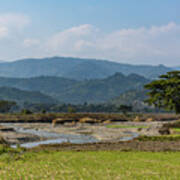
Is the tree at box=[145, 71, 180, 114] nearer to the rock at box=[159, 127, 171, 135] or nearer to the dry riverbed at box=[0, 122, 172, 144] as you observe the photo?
the rock at box=[159, 127, 171, 135]

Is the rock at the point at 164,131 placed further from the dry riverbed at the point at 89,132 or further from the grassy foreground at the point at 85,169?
the grassy foreground at the point at 85,169

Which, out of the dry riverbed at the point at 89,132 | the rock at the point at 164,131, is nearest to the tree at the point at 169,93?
the rock at the point at 164,131

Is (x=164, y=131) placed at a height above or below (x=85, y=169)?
below

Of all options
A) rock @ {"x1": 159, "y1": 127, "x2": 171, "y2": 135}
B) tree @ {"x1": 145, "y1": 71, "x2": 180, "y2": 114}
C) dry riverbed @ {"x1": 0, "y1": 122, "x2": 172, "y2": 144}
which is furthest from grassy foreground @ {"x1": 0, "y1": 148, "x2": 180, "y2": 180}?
tree @ {"x1": 145, "y1": 71, "x2": 180, "y2": 114}

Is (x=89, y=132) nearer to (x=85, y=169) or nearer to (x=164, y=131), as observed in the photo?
(x=164, y=131)

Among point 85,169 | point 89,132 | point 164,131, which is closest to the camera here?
point 85,169

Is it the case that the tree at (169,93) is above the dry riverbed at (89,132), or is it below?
above

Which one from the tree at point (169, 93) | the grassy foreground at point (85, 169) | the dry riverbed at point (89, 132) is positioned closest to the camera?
the grassy foreground at point (85, 169)

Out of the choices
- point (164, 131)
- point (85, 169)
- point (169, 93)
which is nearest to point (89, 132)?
point (164, 131)

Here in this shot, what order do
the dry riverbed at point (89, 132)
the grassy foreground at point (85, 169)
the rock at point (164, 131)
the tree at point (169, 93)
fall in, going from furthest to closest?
the tree at point (169, 93) < the rock at point (164, 131) < the dry riverbed at point (89, 132) < the grassy foreground at point (85, 169)

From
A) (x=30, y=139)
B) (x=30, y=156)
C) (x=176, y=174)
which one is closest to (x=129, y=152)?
(x=30, y=156)

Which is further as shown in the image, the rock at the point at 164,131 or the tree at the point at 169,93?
the tree at the point at 169,93

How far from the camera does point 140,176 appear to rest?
21156 mm

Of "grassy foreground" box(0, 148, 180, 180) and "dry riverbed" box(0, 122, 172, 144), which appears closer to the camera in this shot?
"grassy foreground" box(0, 148, 180, 180)
